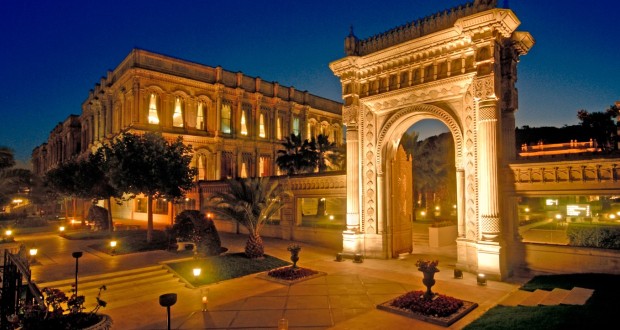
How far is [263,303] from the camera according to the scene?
32.0 feet

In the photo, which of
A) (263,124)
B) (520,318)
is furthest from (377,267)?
(263,124)

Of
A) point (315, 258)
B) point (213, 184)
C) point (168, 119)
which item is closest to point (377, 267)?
point (315, 258)

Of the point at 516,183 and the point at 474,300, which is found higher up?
the point at 516,183

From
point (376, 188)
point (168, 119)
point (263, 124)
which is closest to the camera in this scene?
point (376, 188)

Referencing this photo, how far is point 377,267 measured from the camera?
14.1m

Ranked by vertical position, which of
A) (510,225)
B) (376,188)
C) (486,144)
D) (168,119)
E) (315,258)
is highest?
(168,119)

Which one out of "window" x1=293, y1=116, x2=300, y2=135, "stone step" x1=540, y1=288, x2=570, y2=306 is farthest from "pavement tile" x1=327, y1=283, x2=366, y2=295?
"window" x1=293, y1=116, x2=300, y2=135

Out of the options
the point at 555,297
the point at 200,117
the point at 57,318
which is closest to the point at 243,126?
the point at 200,117

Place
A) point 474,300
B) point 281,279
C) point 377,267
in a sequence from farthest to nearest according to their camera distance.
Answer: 1. point 377,267
2. point 281,279
3. point 474,300

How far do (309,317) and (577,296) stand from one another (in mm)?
6111

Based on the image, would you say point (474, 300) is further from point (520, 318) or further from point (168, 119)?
point (168, 119)

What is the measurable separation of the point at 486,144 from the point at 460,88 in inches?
91.4

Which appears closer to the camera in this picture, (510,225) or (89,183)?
(510,225)

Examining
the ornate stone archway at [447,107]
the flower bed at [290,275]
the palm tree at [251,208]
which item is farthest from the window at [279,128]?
the flower bed at [290,275]
